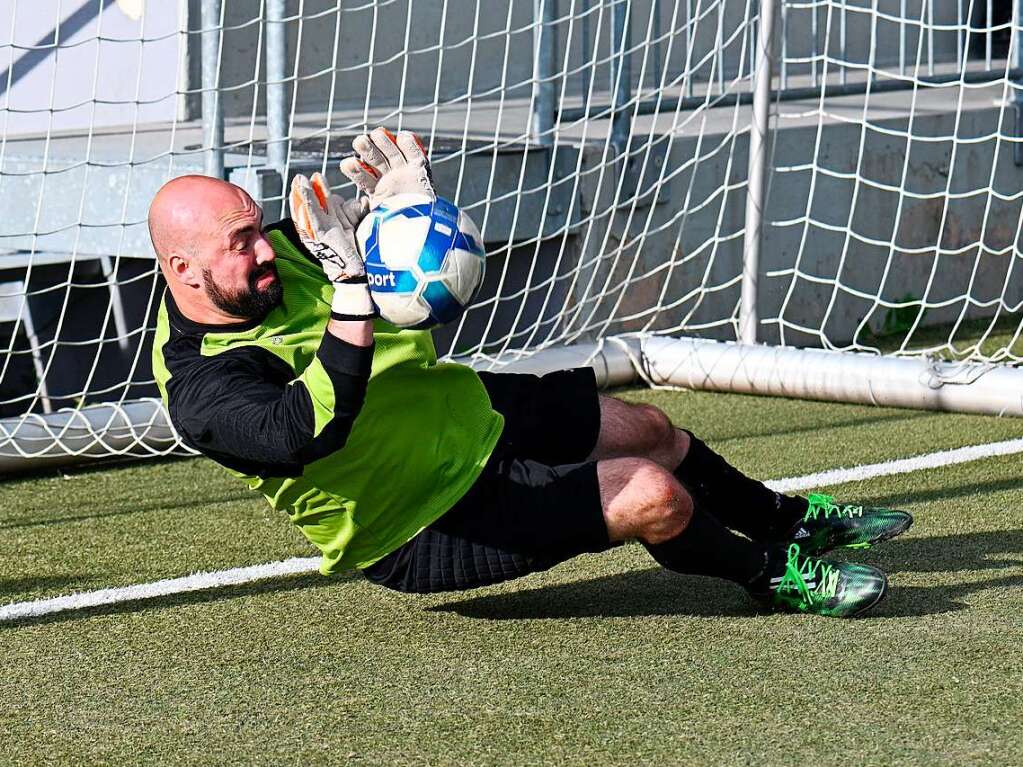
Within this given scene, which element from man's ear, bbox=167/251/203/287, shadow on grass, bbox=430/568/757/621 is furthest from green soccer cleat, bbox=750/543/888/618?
man's ear, bbox=167/251/203/287

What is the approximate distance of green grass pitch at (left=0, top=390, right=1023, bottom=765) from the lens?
320cm

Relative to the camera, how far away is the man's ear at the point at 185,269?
144 inches

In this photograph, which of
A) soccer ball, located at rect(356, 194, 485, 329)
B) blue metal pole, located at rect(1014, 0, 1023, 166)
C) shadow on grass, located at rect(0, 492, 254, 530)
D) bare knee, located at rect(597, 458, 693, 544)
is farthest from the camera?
blue metal pole, located at rect(1014, 0, 1023, 166)

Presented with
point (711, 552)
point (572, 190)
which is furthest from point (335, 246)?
point (572, 190)

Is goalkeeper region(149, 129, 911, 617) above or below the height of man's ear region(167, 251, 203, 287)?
below

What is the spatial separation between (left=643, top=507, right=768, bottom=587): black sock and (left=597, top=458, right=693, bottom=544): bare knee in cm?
3

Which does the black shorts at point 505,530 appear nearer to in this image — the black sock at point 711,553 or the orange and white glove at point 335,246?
the black sock at point 711,553

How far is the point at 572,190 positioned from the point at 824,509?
10.6ft

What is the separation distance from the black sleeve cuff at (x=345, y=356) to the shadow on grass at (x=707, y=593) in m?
0.96

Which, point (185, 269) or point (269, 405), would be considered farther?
point (185, 269)

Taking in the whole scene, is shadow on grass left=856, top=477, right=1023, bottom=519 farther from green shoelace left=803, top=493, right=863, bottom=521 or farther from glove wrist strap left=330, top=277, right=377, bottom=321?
glove wrist strap left=330, top=277, right=377, bottom=321

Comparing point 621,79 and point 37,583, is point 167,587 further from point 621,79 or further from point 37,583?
point 621,79

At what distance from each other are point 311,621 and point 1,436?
80.7 inches

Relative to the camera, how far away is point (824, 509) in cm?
429
